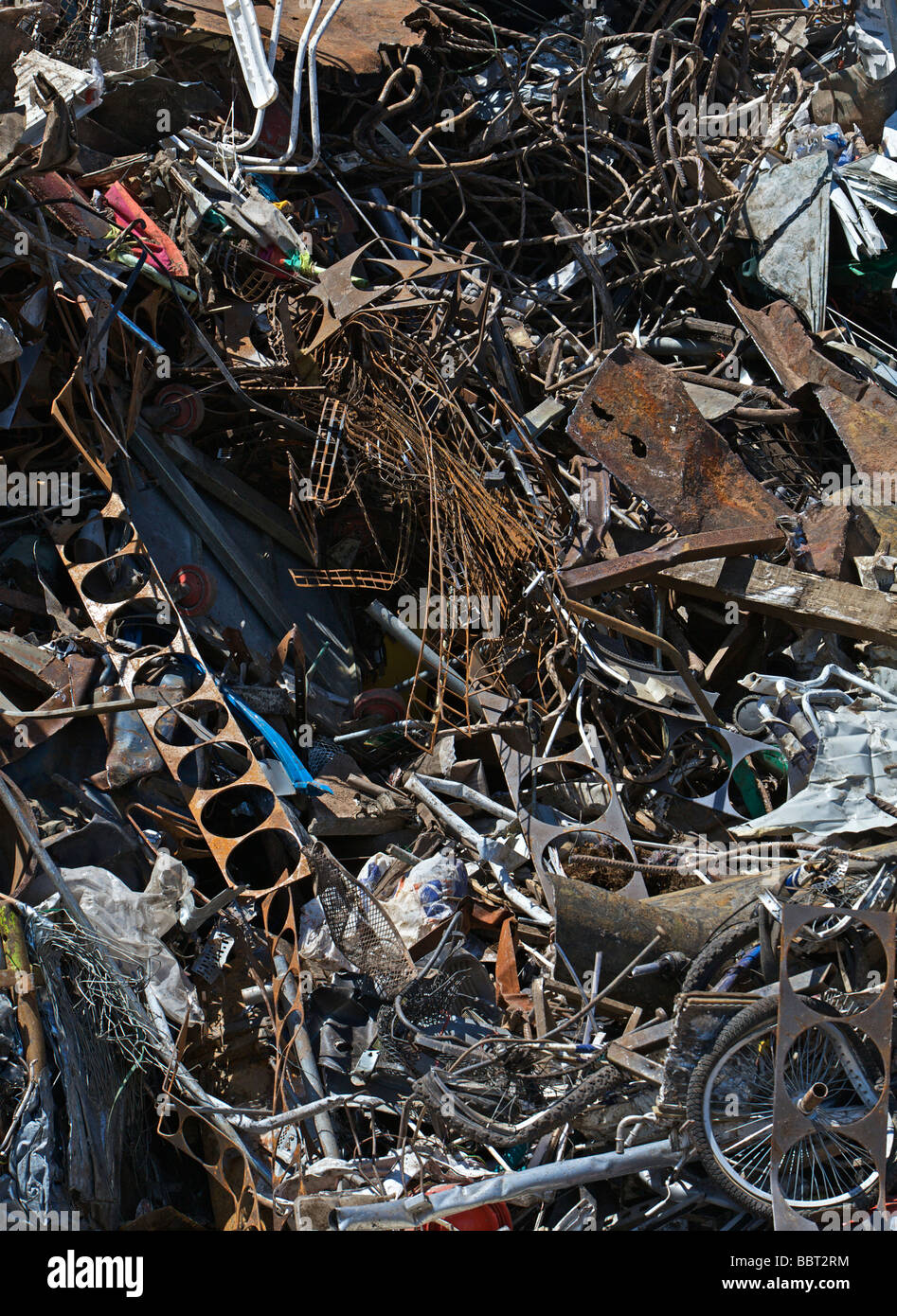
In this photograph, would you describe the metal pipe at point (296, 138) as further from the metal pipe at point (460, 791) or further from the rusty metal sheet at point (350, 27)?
the metal pipe at point (460, 791)

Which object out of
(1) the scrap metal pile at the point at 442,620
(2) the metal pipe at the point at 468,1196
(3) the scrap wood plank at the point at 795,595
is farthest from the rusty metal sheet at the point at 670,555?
(2) the metal pipe at the point at 468,1196

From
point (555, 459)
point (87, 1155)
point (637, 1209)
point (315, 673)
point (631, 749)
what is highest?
point (555, 459)

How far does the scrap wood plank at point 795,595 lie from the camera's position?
15.0ft

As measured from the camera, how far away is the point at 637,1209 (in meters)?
4.02

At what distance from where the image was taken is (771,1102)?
369 centimetres

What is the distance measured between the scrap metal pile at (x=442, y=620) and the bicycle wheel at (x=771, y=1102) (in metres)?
0.01

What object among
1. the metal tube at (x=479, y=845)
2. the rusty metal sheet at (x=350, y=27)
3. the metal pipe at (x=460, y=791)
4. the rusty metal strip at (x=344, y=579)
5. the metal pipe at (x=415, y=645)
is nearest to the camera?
the metal tube at (x=479, y=845)

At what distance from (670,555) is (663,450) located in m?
0.57

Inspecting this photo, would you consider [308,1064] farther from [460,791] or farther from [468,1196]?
[460,791]

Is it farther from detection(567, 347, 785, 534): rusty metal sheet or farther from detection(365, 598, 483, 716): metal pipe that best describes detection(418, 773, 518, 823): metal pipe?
detection(567, 347, 785, 534): rusty metal sheet
